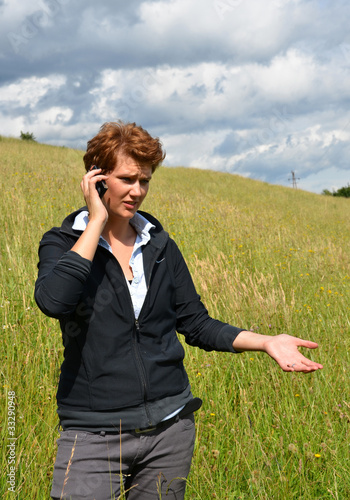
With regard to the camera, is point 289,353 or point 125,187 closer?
point 289,353

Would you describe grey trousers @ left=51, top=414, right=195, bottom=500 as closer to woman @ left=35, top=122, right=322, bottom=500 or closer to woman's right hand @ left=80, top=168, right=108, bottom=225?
woman @ left=35, top=122, right=322, bottom=500

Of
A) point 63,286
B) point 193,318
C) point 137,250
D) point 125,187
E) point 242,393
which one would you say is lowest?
point 242,393

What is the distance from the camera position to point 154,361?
163 cm

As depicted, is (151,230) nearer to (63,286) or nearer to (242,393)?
(63,286)

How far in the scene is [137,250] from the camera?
6.07ft

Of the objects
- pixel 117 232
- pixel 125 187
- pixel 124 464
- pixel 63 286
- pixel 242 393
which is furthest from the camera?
pixel 242 393

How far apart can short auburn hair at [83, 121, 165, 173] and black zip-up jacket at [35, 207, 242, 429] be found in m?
0.26

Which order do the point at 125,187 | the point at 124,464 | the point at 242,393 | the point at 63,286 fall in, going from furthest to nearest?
the point at 242,393, the point at 125,187, the point at 124,464, the point at 63,286

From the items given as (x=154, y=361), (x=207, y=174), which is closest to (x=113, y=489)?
(x=154, y=361)

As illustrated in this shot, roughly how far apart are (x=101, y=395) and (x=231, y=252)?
18.2 feet

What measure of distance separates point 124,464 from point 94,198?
0.99 metres

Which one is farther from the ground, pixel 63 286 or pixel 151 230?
pixel 151 230

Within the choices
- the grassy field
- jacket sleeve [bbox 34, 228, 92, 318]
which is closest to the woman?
jacket sleeve [bbox 34, 228, 92, 318]

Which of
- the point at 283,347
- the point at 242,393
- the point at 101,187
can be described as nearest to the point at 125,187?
the point at 101,187
